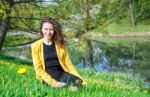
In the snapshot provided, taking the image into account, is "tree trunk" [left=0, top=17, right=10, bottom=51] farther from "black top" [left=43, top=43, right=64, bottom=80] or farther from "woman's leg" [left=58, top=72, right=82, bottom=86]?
"woman's leg" [left=58, top=72, right=82, bottom=86]

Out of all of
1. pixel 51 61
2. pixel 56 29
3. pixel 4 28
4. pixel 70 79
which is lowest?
pixel 4 28

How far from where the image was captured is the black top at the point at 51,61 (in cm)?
716

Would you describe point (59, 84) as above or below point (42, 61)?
below

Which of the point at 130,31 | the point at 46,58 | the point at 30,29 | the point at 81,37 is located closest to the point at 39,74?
the point at 46,58

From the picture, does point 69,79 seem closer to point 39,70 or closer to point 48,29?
point 39,70

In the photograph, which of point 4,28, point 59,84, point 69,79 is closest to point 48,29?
point 69,79

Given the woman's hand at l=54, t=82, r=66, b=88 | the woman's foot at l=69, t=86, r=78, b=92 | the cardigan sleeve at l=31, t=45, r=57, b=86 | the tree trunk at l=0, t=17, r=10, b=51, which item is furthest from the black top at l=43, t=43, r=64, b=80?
the tree trunk at l=0, t=17, r=10, b=51

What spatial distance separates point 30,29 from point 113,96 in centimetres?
1460

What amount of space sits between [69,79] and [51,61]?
0.60 meters

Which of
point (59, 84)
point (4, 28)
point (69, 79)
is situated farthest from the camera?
point (4, 28)

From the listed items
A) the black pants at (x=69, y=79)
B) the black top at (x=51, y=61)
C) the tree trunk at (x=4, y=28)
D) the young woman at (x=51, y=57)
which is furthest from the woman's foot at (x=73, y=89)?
the tree trunk at (x=4, y=28)

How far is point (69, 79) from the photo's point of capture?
679 centimetres

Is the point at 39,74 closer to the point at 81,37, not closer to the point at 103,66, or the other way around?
the point at 81,37

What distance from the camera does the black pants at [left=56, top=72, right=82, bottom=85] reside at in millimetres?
6688
